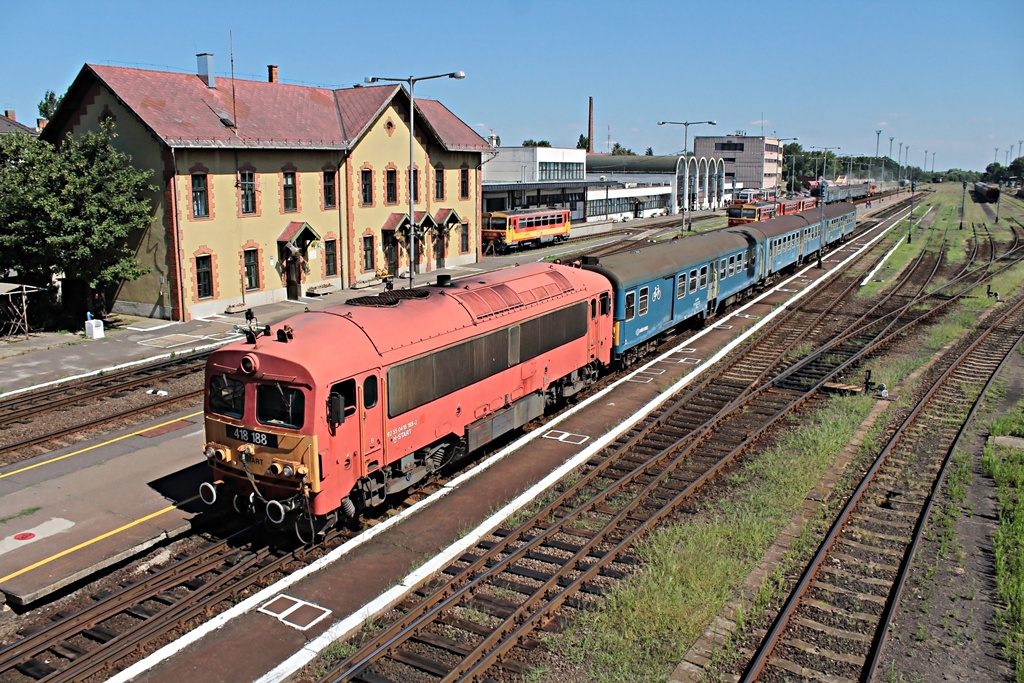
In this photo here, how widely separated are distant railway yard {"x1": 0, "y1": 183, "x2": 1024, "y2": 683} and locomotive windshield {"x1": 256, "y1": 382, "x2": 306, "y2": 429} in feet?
0.39

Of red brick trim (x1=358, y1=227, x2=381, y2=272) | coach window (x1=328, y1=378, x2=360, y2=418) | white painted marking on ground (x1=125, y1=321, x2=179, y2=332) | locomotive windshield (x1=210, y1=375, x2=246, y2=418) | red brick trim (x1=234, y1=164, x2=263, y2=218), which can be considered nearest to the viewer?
coach window (x1=328, y1=378, x2=360, y2=418)

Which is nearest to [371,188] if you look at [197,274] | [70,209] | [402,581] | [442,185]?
[442,185]

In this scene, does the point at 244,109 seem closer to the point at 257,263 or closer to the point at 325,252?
the point at 257,263

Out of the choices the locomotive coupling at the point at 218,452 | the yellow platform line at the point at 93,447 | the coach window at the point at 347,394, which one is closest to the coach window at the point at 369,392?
the coach window at the point at 347,394

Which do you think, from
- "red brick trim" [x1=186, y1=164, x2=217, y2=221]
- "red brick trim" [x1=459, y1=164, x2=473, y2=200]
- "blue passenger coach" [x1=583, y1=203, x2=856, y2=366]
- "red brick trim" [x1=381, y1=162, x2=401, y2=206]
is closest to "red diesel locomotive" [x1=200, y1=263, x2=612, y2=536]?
"blue passenger coach" [x1=583, y1=203, x2=856, y2=366]

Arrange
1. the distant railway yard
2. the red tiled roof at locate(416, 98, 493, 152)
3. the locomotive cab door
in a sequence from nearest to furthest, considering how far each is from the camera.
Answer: the distant railway yard
the locomotive cab door
the red tiled roof at locate(416, 98, 493, 152)

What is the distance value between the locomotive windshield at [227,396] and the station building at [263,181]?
20.8 meters

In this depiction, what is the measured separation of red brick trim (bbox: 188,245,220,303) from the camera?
105 ft

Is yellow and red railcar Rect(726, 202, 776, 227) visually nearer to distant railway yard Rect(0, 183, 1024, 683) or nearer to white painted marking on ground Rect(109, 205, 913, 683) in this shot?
distant railway yard Rect(0, 183, 1024, 683)

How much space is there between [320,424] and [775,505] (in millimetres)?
8211

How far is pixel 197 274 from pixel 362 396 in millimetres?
22686

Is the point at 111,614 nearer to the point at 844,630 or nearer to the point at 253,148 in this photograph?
the point at 844,630

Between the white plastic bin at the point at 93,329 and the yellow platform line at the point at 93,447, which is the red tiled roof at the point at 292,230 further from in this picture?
the yellow platform line at the point at 93,447

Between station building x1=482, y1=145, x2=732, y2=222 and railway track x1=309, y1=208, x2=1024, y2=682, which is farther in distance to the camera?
station building x1=482, y1=145, x2=732, y2=222
